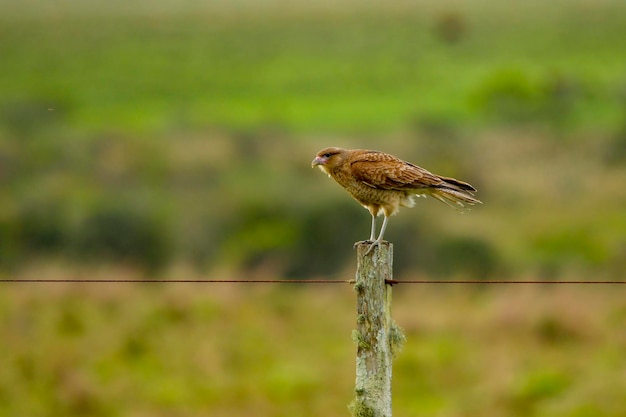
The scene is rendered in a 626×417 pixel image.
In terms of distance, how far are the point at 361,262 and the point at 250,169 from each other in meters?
33.4

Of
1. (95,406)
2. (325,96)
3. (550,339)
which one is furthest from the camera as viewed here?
(325,96)

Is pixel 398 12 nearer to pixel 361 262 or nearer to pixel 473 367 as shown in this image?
pixel 473 367

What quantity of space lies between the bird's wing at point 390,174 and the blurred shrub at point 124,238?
1898 cm

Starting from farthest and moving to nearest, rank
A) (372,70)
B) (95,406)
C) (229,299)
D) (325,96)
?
(372,70), (325,96), (229,299), (95,406)

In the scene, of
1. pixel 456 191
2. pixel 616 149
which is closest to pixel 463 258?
pixel 616 149

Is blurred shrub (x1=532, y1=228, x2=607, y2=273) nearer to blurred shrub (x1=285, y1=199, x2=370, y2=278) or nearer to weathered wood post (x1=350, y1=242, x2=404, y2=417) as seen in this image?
blurred shrub (x1=285, y1=199, x2=370, y2=278)

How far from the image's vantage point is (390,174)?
8.05m

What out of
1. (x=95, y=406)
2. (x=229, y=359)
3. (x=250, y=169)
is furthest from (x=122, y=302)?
(x=250, y=169)

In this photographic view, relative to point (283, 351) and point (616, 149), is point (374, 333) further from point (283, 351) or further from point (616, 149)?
point (616, 149)

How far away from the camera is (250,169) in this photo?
39.8 meters

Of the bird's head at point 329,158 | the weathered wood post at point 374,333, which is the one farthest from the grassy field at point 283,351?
the weathered wood post at point 374,333

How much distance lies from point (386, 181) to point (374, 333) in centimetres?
184

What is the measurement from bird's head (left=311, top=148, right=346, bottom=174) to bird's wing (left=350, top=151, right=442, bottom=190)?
0.80 ft

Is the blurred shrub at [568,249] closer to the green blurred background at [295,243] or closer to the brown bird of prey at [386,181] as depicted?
the green blurred background at [295,243]
